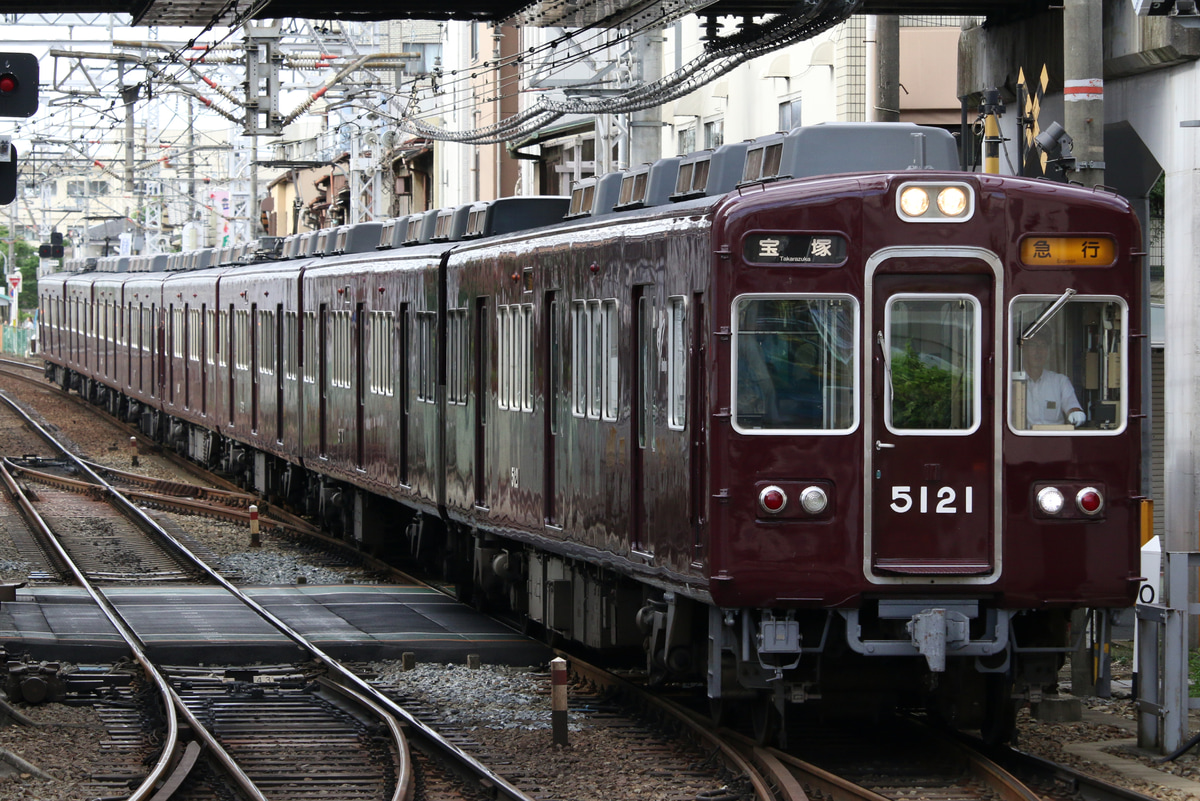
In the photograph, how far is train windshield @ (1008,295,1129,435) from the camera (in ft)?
29.5

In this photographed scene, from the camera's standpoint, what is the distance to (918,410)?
8953 millimetres

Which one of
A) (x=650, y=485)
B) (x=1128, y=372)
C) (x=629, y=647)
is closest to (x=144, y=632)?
(x=629, y=647)

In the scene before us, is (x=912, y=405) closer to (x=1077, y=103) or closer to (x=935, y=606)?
(x=935, y=606)

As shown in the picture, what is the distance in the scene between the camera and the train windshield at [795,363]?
351 inches

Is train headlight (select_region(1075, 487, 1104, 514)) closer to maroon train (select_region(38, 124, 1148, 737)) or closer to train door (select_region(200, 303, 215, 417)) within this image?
maroon train (select_region(38, 124, 1148, 737))

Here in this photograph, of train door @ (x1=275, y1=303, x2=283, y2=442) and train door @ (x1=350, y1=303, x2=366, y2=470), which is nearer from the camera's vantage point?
train door @ (x1=350, y1=303, x2=366, y2=470)

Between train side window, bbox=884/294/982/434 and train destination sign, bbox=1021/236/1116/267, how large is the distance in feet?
1.15

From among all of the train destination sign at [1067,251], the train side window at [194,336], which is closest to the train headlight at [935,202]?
the train destination sign at [1067,251]

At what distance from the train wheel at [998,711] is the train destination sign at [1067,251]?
1.96 m

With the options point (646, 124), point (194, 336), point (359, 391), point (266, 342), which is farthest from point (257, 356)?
point (646, 124)

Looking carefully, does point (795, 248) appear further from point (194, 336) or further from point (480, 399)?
point (194, 336)

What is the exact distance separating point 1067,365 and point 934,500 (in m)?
0.88

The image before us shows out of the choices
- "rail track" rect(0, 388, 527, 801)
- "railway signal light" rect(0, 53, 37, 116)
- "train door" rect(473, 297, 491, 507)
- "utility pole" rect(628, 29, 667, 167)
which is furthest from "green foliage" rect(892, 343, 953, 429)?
"utility pole" rect(628, 29, 667, 167)

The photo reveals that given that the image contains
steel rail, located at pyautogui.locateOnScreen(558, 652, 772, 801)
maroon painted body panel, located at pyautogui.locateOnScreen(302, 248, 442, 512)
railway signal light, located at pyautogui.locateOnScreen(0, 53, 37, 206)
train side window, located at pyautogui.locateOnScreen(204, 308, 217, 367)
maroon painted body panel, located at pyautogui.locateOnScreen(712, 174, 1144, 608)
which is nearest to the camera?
steel rail, located at pyautogui.locateOnScreen(558, 652, 772, 801)
